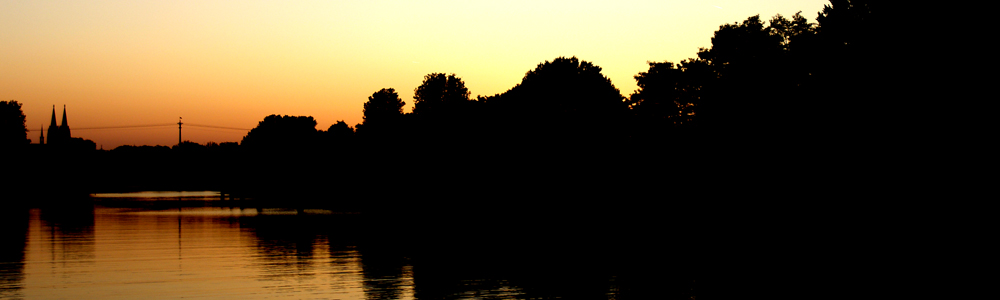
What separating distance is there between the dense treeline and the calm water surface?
11033mm

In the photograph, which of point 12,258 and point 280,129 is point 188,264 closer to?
point 12,258

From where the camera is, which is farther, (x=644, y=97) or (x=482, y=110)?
(x=644, y=97)

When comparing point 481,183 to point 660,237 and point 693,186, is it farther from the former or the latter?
point 660,237

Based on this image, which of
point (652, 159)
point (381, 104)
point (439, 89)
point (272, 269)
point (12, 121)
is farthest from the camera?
point (12, 121)

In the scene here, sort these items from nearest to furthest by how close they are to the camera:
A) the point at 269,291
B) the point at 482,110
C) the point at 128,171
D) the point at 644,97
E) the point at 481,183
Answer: the point at 269,291 → the point at 481,183 → the point at 482,110 → the point at 644,97 → the point at 128,171

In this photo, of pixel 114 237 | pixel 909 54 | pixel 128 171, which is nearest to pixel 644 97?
pixel 909 54

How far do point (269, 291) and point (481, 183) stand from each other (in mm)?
28481

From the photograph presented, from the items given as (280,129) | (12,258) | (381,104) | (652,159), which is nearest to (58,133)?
(280,129)

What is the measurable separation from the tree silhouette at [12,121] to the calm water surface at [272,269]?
13585cm

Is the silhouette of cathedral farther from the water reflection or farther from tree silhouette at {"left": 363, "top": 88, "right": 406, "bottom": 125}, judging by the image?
the water reflection

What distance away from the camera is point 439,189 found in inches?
1722

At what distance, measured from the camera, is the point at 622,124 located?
158ft

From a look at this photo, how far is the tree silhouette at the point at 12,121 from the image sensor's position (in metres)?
144

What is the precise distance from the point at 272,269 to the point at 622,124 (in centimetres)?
3426
